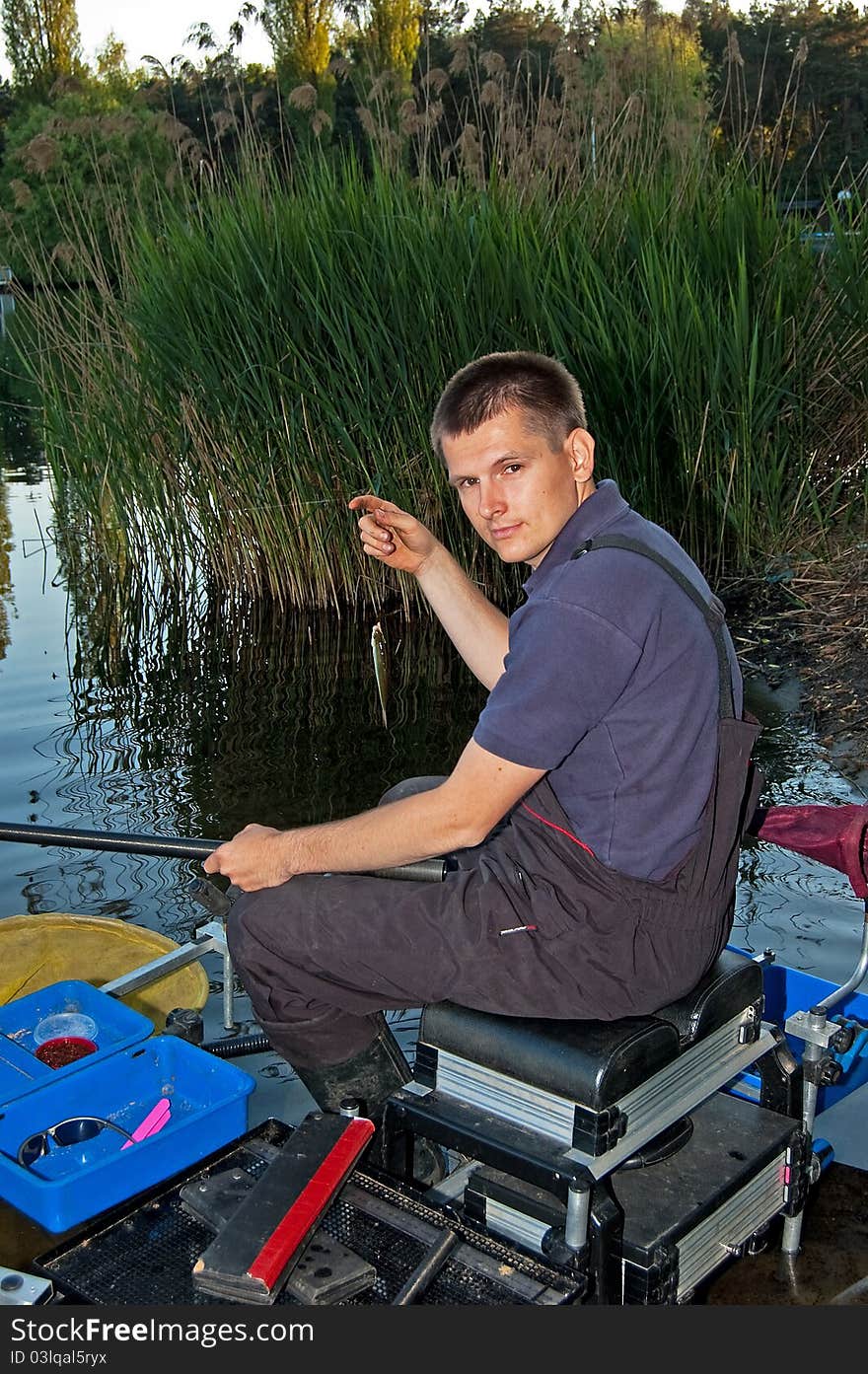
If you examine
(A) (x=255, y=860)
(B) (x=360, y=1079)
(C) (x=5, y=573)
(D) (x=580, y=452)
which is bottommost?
(C) (x=5, y=573)

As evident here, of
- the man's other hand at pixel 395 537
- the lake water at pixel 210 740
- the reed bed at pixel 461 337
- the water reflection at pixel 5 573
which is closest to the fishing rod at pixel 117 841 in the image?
the man's other hand at pixel 395 537

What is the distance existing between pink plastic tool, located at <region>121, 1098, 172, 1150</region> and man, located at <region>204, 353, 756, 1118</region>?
12.7 inches

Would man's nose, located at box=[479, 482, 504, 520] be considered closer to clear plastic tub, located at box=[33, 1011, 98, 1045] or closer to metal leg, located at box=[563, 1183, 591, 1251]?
metal leg, located at box=[563, 1183, 591, 1251]

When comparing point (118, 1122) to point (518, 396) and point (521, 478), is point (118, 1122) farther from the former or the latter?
point (518, 396)

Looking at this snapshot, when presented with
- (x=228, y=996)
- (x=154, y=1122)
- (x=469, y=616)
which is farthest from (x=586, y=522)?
(x=228, y=996)

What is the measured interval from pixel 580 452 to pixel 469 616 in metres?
0.87

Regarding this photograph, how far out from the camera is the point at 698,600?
8.22 feet

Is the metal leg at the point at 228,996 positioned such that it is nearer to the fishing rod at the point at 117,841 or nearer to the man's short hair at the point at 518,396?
the fishing rod at the point at 117,841

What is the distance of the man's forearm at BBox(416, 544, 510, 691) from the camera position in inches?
139

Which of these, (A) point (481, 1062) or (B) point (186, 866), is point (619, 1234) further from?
(B) point (186, 866)

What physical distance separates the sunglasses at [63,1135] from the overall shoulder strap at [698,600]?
155cm

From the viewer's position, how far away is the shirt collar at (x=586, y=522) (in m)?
2.63

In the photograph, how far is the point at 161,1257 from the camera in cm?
237

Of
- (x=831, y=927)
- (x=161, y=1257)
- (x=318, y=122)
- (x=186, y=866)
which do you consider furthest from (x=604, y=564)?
(x=318, y=122)
